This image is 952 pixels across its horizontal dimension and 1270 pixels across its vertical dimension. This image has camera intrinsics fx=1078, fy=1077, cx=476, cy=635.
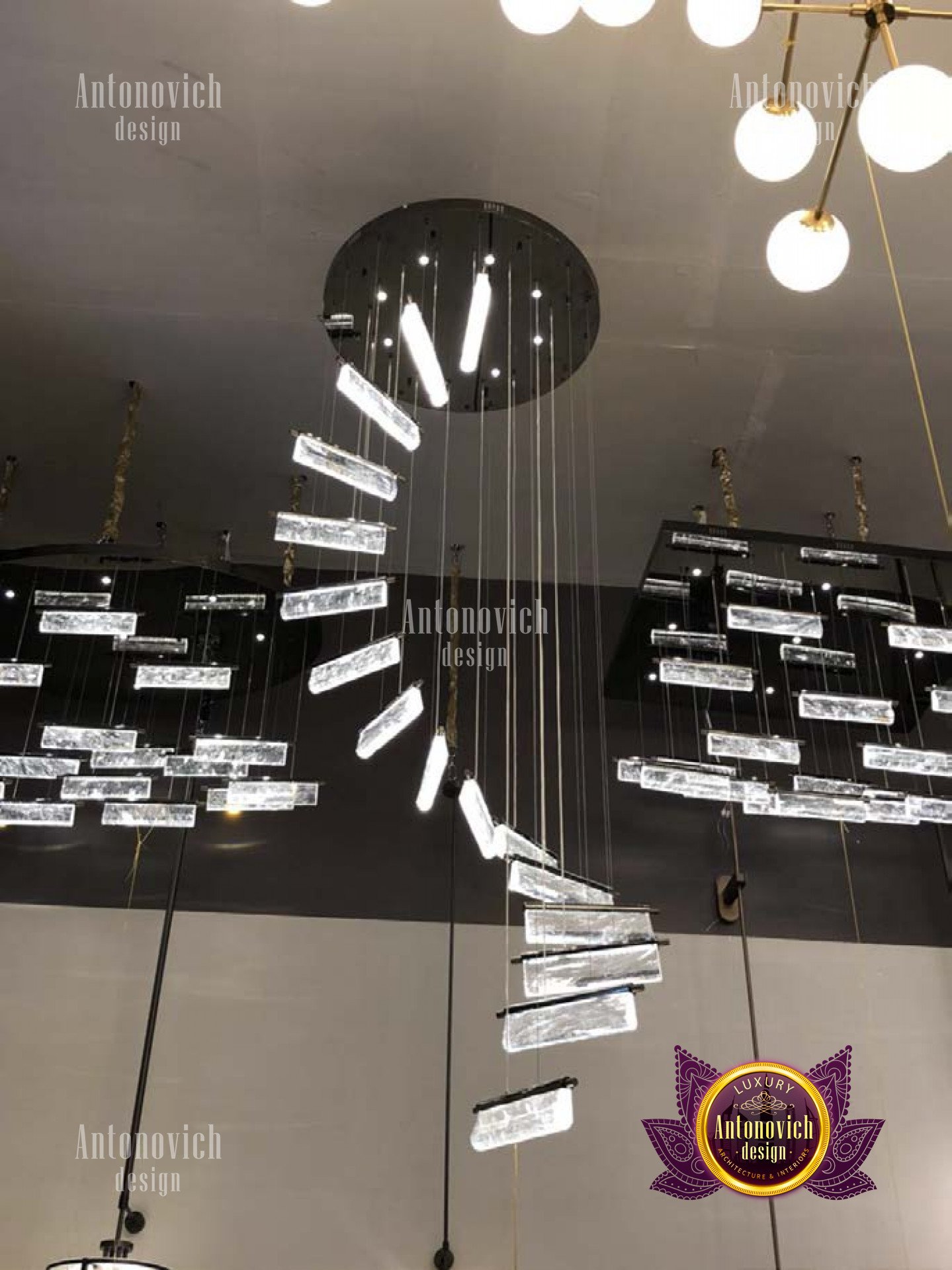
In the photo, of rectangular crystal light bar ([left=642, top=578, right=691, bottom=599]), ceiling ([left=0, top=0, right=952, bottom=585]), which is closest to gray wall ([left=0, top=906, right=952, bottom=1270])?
rectangular crystal light bar ([left=642, top=578, right=691, bottom=599])

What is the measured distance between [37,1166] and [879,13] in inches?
202

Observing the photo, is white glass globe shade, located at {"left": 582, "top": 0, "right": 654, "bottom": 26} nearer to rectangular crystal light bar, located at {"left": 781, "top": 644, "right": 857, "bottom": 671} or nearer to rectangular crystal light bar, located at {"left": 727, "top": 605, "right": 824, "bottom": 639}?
rectangular crystal light bar, located at {"left": 727, "top": 605, "right": 824, "bottom": 639}

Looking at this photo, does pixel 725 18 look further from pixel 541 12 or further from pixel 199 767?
pixel 199 767

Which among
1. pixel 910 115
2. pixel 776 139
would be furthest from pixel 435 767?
pixel 910 115

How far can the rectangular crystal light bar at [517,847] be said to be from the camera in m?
3.27

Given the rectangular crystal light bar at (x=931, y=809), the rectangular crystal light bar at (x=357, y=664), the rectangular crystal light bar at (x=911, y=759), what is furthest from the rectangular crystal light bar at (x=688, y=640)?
the rectangular crystal light bar at (x=357, y=664)

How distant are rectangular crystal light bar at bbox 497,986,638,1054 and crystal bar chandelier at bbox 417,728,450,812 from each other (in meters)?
1.18

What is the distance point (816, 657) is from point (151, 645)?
316 cm

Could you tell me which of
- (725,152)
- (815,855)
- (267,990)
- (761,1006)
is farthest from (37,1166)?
(725,152)

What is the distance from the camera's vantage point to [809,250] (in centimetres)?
211

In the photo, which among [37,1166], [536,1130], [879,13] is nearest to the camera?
[879,13]

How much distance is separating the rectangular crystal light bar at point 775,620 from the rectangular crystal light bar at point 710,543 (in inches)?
12.0

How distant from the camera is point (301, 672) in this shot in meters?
6.02

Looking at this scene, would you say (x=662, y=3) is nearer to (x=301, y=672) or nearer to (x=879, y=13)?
(x=879, y=13)
